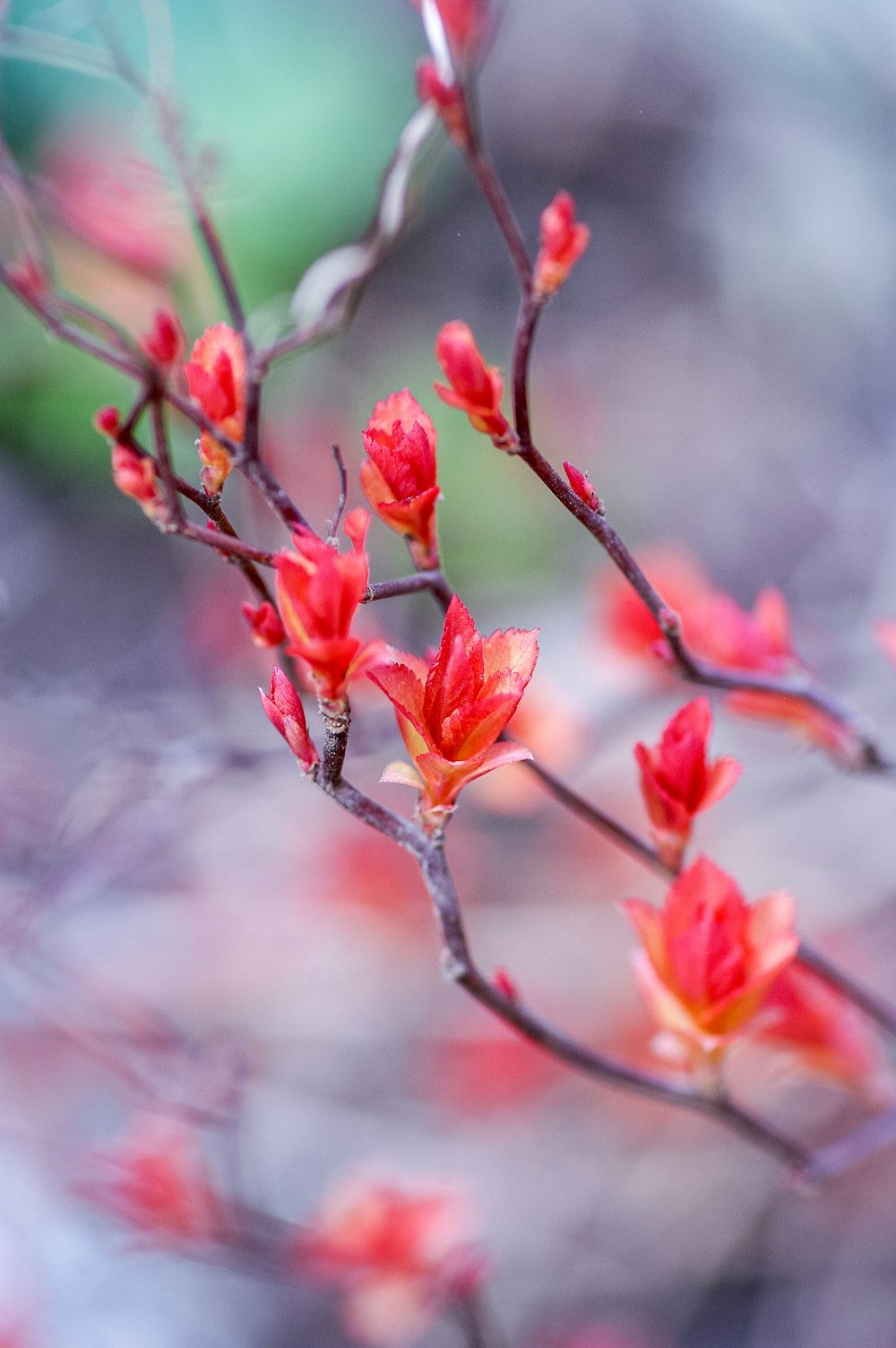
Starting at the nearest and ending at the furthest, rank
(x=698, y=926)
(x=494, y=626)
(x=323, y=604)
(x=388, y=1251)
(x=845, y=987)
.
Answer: (x=323, y=604), (x=698, y=926), (x=845, y=987), (x=388, y=1251), (x=494, y=626)

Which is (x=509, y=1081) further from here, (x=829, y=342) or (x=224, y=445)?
(x=829, y=342)

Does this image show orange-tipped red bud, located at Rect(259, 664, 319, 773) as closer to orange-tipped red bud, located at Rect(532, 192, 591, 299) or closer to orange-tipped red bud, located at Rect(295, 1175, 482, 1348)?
orange-tipped red bud, located at Rect(532, 192, 591, 299)

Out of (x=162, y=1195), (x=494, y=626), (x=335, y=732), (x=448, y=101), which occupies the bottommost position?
(x=162, y=1195)

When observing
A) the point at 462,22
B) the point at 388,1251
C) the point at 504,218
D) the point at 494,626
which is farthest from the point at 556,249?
the point at 494,626

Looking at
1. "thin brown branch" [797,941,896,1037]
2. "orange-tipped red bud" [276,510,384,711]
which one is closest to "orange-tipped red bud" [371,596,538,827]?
"orange-tipped red bud" [276,510,384,711]

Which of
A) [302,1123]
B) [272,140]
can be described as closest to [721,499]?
[272,140]

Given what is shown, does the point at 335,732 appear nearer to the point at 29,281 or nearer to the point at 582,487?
the point at 582,487
